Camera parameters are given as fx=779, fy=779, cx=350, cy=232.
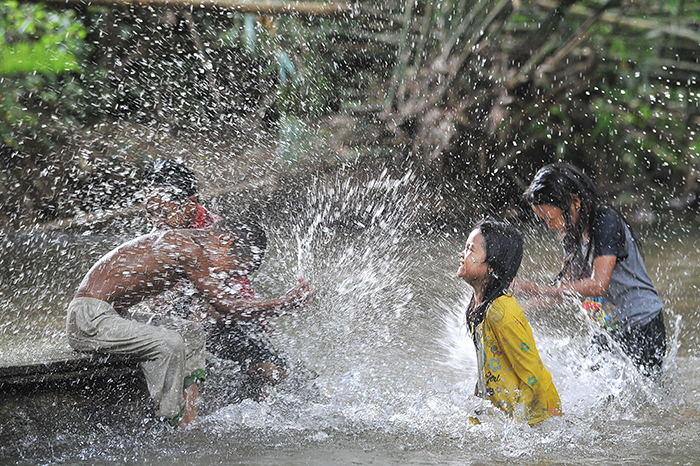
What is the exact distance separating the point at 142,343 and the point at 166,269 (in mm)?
323

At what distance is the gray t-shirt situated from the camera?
325cm

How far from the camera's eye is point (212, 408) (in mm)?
3523

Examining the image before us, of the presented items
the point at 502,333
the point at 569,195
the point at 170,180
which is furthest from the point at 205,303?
the point at 569,195

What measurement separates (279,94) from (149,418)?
6.32 metres

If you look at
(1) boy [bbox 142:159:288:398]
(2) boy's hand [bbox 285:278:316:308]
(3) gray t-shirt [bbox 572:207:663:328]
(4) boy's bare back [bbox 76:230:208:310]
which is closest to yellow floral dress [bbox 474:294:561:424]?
(3) gray t-shirt [bbox 572:207:663:328]

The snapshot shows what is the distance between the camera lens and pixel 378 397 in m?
3.69

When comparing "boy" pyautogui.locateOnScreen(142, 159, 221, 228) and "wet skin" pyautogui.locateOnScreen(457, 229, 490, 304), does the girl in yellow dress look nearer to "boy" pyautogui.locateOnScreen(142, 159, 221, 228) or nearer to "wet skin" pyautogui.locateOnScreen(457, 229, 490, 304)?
"wet skin" pyautogui.locateOnScreen(457, 229, 490, 304)

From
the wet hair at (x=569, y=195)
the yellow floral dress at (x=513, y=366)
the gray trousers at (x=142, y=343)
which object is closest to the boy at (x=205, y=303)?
the gray trousers at (x=142, y=343)

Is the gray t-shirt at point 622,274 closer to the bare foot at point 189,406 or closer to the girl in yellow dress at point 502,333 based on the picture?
the girl in yellow dress at point 502,333

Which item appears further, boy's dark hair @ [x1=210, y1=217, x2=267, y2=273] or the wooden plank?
boy's dark hair @ [x1=210, y1=217, x2=267, y2=273]

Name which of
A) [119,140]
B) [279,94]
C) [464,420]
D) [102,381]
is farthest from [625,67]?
[102,381]

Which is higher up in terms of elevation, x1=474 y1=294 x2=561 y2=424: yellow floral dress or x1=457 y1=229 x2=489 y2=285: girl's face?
x1=457 y1=229 x2=489 y2=285: girl's face

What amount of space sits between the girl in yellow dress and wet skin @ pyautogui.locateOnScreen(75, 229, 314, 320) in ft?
2.64

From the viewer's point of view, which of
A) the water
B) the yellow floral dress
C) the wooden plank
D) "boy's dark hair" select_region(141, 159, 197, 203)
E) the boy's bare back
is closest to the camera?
the yellow floral dress
